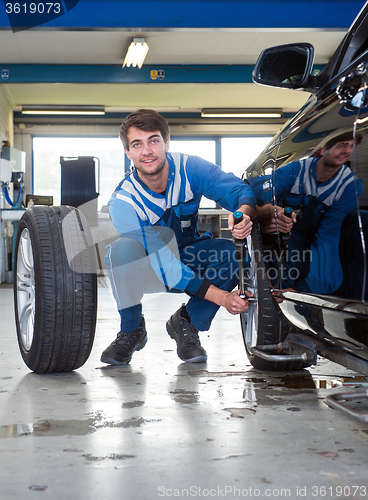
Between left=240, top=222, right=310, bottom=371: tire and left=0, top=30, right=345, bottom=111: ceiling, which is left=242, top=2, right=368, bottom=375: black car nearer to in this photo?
left=240, top=222, right=310, bottom=371: tire

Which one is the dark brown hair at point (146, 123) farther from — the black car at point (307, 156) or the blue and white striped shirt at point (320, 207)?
the blue and white striped shirt at point (320, 207)

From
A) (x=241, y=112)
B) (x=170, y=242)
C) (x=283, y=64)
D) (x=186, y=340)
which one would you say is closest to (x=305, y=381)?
(x=186, y=340)

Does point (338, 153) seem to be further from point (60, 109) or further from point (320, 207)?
point (60, 109)

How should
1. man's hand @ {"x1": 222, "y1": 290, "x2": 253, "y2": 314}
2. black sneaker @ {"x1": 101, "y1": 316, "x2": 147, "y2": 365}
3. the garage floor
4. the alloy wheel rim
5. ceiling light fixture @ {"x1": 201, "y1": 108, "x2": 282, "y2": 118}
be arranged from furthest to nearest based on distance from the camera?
ceiling light fixture @ {"x1": 201, "y1": 108, "x2": 282, "y2": 118} < black sneaker @ {"x1": 101, "y1": 316, "x2": 147, "y2": 365} < the alloy wheel rim < man's hand @ {"x1": 222, "y1": 290, "x2": 253, "y2": 314} < the garage floor

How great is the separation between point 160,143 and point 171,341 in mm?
962

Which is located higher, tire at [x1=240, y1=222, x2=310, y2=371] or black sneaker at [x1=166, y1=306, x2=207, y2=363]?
tire at [x1=240, y1=222, x2=310, y2=371]

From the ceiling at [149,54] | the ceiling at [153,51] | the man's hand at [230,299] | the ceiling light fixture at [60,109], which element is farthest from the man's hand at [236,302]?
the ceiling light fixture at [60,109]

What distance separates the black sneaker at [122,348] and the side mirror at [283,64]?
1091 millimetres

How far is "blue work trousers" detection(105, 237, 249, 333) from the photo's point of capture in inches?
74.3

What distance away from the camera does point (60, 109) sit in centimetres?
905

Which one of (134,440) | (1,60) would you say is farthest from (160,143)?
(1,60)

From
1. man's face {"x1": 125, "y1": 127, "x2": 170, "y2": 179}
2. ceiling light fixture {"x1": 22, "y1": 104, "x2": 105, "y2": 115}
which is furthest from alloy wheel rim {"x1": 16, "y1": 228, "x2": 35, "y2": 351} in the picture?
ceiling light fixture {"x1": 22, "y1": 104, "x2": 105, "y2": 115}

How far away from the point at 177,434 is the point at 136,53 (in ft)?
18.9

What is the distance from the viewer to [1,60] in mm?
6578
